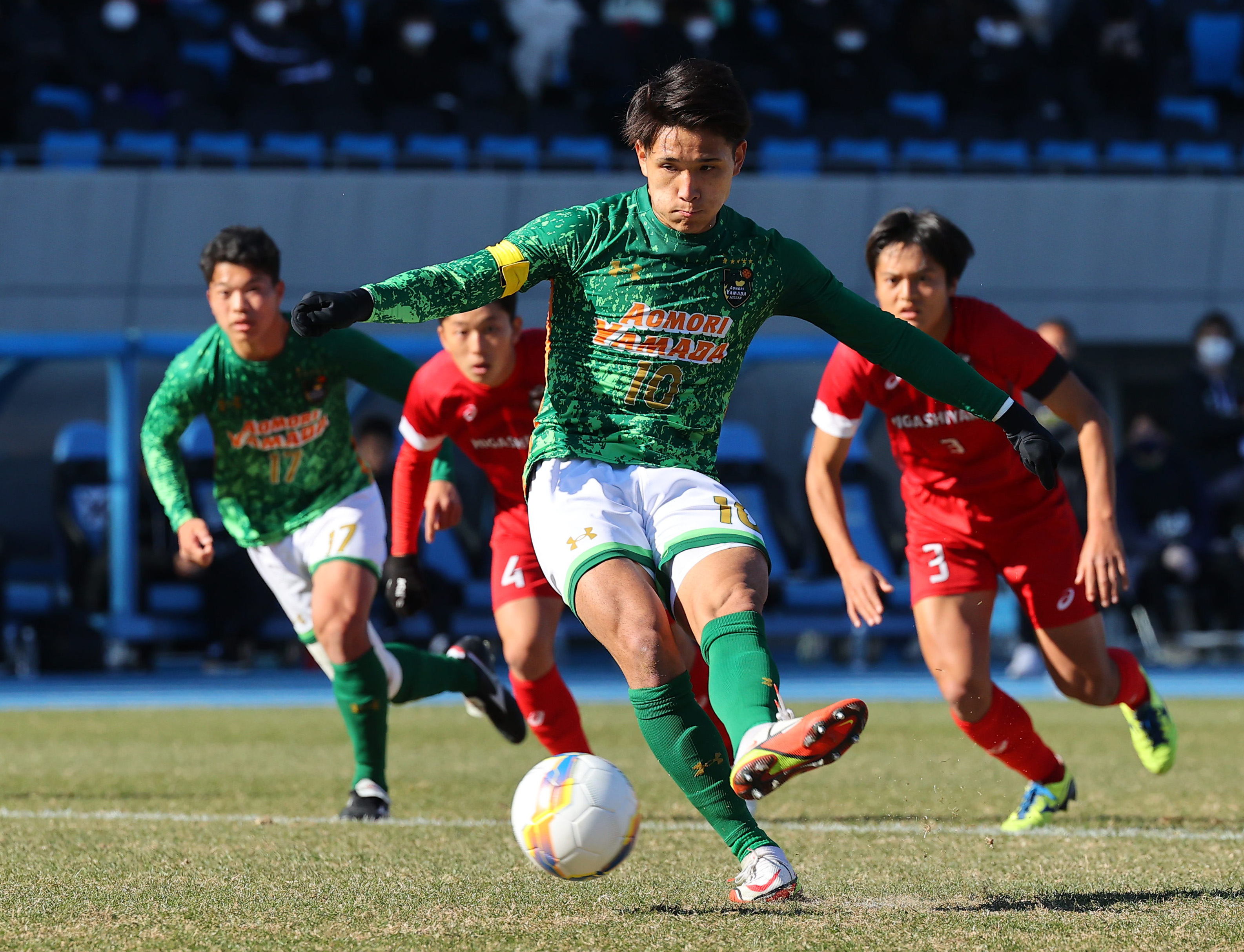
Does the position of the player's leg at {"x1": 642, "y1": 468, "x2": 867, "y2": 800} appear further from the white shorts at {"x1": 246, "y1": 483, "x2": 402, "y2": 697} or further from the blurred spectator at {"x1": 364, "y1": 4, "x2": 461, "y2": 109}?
the blurred spectator at {"x1": 364, "y1": 4, "x2": 461, "y2": 109}

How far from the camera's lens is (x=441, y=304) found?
3.70 meters

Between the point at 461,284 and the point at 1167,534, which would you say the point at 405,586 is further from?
the point at 1167,534

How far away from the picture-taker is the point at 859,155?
1855 cm

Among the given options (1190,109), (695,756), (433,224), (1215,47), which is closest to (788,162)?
(433,224)

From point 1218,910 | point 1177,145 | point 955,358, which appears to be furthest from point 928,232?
point 1177,145

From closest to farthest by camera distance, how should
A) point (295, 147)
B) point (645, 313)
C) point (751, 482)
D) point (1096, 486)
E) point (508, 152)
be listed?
point (645, 313), point (1096, 486), point (751, 482), point (295, 147), point (508, 152)

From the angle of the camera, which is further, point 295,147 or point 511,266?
point 295,147

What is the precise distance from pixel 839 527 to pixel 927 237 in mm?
A: 1001

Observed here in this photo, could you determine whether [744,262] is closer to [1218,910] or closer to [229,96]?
[1218,910]

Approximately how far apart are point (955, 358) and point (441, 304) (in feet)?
4.45

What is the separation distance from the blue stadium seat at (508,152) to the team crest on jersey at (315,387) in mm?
12039

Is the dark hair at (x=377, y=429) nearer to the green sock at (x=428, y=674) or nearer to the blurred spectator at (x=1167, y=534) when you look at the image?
the green sock at (x=428, y=674)

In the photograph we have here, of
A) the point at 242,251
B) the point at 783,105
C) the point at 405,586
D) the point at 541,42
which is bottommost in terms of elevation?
the point at 405,586

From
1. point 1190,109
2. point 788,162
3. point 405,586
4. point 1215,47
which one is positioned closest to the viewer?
point 405,586
